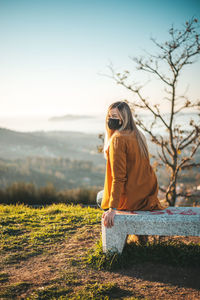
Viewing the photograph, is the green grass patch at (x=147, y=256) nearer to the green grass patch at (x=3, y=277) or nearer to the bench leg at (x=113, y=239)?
the bench leg at (x=113, y=239)

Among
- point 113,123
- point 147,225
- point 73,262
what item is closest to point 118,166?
point 113,123

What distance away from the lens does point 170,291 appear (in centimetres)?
220

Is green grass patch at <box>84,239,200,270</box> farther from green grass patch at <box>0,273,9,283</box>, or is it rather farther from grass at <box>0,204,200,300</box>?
green grass patch at <box>0,273,9,283</box>

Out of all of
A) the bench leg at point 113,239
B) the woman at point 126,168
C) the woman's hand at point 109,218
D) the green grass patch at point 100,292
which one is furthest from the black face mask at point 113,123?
the green grass patch at point 100,292

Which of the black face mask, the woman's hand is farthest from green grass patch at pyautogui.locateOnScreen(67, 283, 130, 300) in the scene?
the black face mask

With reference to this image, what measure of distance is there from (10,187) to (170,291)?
281 inches

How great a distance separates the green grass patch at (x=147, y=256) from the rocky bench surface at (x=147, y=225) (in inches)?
4.7

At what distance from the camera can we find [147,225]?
102 inches

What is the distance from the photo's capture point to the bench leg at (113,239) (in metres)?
2.66

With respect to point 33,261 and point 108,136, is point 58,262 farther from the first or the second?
point 108,136

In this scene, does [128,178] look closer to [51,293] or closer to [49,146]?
[51,293]

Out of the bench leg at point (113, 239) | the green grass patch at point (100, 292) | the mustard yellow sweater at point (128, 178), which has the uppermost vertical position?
the mustard yellow sweater at point (128, 178)

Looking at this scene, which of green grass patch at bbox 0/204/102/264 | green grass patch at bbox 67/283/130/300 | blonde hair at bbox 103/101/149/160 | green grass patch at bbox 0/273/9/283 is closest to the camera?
green grass patch at bbox 67/283/130/300

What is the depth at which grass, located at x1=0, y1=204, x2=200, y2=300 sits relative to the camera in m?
2.20
